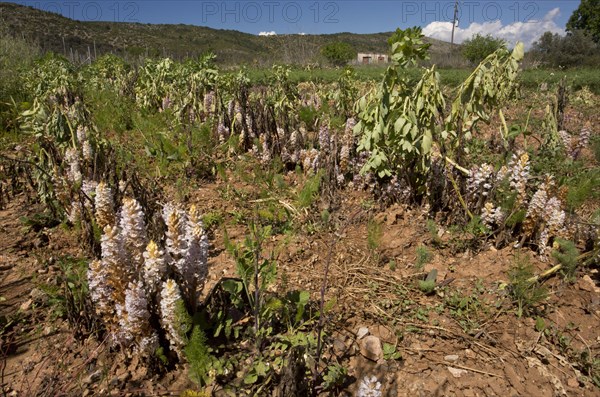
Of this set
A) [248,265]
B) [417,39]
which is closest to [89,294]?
[248,265]

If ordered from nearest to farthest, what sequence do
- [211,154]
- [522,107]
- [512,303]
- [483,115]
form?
[512,303]
[483,115]
[211,154]
[522,107]

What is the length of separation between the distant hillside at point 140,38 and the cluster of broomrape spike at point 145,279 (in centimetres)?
2730

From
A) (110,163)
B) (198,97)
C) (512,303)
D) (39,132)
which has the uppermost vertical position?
(198,97)

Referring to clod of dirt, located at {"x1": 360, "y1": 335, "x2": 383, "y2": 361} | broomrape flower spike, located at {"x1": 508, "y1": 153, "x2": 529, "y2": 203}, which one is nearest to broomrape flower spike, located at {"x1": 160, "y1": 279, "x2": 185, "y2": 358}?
clod of dirt, located at {"x1": 360, "y1": 335, "x2": 383, "y2": 361}

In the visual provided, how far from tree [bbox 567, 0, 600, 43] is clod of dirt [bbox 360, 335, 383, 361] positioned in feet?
210

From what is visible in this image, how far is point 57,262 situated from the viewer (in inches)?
96.3

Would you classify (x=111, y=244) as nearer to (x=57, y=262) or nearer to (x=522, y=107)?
(x=57, y=262)

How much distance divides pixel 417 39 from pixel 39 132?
3.32 m

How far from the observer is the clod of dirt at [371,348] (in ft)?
6.03

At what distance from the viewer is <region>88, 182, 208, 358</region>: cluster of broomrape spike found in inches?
61.0

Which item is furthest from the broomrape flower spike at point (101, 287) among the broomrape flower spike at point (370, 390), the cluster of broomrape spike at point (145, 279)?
the broomrape flower spike at point (370, 390)

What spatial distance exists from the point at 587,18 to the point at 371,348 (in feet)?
229

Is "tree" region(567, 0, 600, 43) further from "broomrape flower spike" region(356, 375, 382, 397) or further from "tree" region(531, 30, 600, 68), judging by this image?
"broomrape flower spike" region(356, 375, 382, 397)

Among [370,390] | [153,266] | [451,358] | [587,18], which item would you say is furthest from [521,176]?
[587,18]
